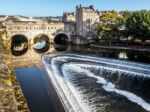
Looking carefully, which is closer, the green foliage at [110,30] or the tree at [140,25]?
the tree at [140,25]

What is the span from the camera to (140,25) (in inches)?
2712

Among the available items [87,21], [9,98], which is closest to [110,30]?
[87,21]

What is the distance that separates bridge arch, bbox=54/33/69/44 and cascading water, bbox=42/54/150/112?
135 ft

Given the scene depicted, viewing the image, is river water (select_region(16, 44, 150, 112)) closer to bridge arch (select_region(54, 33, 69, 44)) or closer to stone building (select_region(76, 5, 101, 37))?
stone building (select_region(76, 5, 101, 37))

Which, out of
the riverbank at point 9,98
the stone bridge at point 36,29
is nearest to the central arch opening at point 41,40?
the stone bridge at point 36,29

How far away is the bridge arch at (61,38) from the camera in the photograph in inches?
3584

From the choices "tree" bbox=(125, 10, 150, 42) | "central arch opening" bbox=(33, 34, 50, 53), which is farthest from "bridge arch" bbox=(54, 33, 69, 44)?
"tree" bbox=(125, 10, 150, 42)

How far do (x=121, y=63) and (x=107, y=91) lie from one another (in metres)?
15.0

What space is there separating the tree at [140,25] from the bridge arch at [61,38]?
82.2 ft

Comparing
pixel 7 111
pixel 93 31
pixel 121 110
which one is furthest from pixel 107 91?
pixel 93 31

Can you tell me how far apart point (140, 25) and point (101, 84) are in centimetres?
3823

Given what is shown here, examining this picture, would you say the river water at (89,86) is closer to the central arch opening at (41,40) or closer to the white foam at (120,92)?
the white foam at (120,92)

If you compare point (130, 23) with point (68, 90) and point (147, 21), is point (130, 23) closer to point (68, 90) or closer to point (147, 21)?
point (147, 21)

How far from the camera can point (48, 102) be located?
29.2 metres
